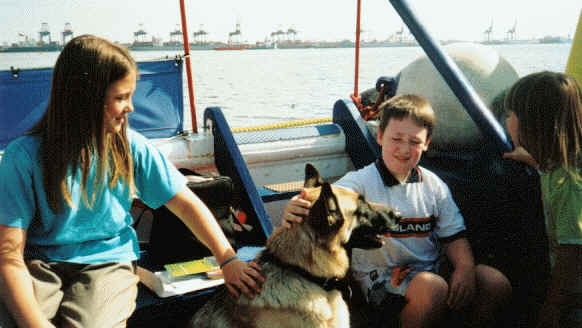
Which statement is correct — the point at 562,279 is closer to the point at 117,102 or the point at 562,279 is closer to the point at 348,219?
the point at 348,219

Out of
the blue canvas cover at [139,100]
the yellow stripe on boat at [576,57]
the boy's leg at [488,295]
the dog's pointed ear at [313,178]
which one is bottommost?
the boy's leg at [488,295]

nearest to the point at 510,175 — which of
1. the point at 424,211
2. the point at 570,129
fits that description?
the point at 570,129

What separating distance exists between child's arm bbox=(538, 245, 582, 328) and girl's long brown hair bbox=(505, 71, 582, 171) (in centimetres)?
37

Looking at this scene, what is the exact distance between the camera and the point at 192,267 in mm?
2219

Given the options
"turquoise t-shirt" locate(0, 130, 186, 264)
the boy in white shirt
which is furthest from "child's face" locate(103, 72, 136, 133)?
the boy in white shirt

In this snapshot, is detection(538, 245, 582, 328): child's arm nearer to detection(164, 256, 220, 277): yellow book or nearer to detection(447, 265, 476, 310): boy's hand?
detection(447, 265, 476, 310): boy's hand

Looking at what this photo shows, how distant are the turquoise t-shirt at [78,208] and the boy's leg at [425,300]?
3.69 feet

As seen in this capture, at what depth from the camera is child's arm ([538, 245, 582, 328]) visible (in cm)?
179

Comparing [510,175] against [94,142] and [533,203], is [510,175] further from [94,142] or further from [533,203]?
[94,142]

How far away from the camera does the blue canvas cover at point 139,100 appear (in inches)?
110

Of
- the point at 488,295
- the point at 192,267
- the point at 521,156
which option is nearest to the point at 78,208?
the point at 192,267

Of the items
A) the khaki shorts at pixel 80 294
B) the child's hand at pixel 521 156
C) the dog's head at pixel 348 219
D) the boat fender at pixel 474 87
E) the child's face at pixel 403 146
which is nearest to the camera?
the khaki shorts at pixel 80 294

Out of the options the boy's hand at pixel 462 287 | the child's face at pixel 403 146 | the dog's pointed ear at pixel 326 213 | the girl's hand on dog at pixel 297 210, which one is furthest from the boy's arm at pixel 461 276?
the girl's hand on dog at pixel 297 210

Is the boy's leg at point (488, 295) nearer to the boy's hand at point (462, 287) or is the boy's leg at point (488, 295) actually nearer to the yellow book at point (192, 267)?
the boy's hand at point (462, 287)
